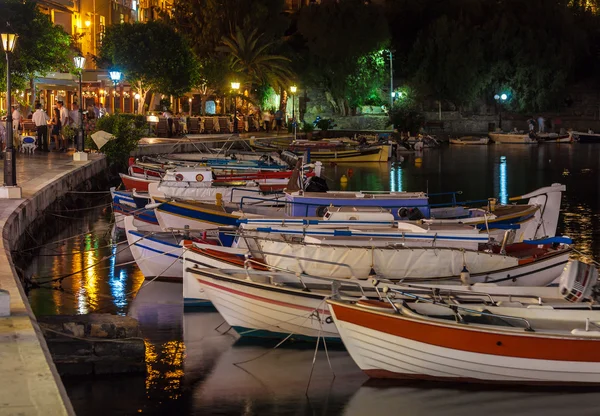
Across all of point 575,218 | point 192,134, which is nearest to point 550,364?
point 575,218

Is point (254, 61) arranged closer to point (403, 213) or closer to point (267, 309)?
point (403, 213)

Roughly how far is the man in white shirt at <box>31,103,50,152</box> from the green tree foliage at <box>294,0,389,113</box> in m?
37.4

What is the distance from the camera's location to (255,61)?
62688mm

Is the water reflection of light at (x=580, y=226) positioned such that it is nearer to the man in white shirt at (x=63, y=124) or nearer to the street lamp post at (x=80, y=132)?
the street lamp post at (x=80, y=132)

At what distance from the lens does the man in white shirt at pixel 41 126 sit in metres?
33.8

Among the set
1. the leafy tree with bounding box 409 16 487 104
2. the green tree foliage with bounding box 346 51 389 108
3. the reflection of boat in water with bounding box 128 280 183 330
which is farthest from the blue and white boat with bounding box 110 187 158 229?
the leafy tree with bounding box 409 16 487 104

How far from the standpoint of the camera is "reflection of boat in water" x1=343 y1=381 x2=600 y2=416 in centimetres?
1127

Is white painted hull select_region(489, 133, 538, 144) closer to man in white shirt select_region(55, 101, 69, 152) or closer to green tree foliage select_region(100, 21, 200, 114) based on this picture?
green tree foliage select_region(100, 21, 200, 114)

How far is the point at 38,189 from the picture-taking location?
905 inches

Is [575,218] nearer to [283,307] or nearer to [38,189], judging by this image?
[38,189]

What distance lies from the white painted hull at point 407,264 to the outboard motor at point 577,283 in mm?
2338

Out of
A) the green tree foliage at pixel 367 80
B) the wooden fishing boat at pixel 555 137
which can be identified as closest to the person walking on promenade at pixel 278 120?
the green tree foliage at pixel 367 80

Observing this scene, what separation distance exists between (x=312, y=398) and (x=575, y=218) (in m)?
19.4

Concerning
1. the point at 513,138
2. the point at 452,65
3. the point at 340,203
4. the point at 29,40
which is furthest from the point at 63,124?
the point at 513,138
